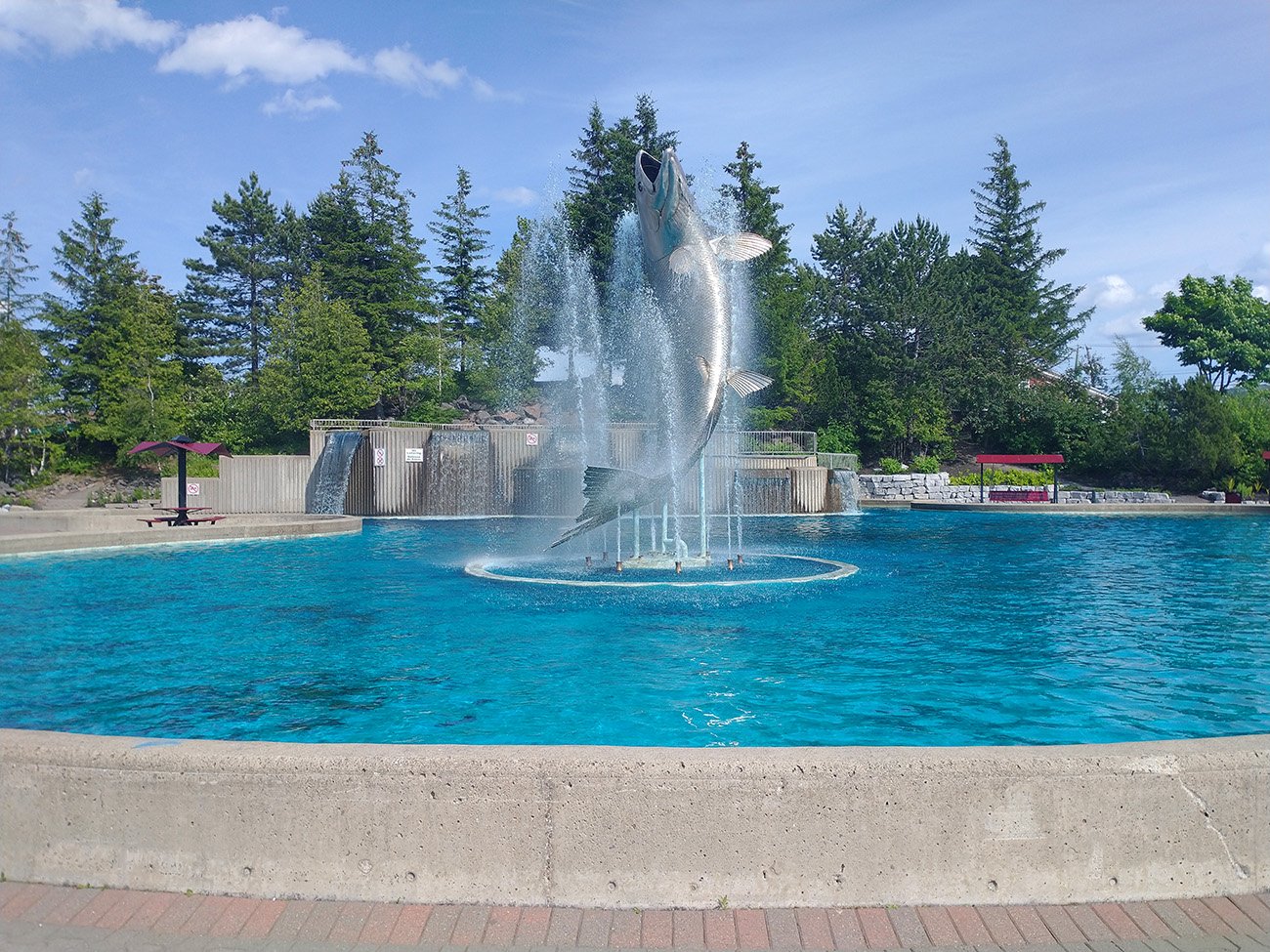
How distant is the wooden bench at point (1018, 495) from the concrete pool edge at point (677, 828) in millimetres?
36659

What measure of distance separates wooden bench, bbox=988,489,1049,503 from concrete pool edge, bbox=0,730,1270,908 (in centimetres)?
3666

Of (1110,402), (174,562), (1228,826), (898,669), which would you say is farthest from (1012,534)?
(1110,402)

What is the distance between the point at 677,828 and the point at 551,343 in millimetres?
48111

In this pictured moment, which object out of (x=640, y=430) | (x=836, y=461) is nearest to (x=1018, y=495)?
(x=836, y=461)

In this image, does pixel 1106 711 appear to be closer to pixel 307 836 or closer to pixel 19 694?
pixel 307 836

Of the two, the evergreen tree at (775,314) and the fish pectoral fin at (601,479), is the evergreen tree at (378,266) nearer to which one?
the evergreen tree at (775,314)

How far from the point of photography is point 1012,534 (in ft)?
83.3

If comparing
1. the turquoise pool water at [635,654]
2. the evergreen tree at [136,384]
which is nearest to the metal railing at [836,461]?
the turquoise pool water at [635,654]

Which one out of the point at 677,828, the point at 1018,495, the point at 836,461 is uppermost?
the point at 836,461

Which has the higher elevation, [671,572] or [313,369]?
Result: [313,369]

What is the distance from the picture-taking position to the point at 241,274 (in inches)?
2472

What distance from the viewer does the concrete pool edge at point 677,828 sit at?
3836mm

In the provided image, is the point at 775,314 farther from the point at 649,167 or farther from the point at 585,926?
the point at 585,926

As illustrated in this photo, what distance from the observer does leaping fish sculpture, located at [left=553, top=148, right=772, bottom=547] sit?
13.1m
